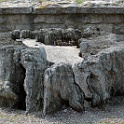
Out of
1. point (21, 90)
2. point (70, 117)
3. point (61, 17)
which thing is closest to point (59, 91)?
point (70, 117)

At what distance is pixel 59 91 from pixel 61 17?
16.9 ft

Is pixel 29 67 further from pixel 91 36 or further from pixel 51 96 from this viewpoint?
pixel 91 36

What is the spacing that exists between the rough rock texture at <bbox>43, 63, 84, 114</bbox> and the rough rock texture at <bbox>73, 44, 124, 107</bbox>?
0.19m

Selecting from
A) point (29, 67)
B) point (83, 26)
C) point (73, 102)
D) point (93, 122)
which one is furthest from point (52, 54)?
point (83, 26)

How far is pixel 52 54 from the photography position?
7629 millimetres

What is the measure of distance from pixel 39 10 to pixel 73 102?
17.4ft

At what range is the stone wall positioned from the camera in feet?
36.1

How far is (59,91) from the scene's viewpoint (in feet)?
21.4

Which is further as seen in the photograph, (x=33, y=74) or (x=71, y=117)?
(x=33, y=74)

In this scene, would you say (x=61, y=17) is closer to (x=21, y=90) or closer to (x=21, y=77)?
(x=21, y=77)

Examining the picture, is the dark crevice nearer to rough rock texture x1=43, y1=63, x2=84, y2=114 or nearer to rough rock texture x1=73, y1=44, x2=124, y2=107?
rough rock texture x1=43, y1=63, x2=84, y2=114

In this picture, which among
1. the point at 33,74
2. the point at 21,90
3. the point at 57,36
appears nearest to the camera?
the point at 33,74

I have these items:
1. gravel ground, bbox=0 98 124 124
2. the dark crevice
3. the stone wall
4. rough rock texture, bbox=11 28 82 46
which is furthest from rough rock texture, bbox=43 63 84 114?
the stone wall

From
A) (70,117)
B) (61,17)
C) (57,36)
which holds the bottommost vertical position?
(70,117)
